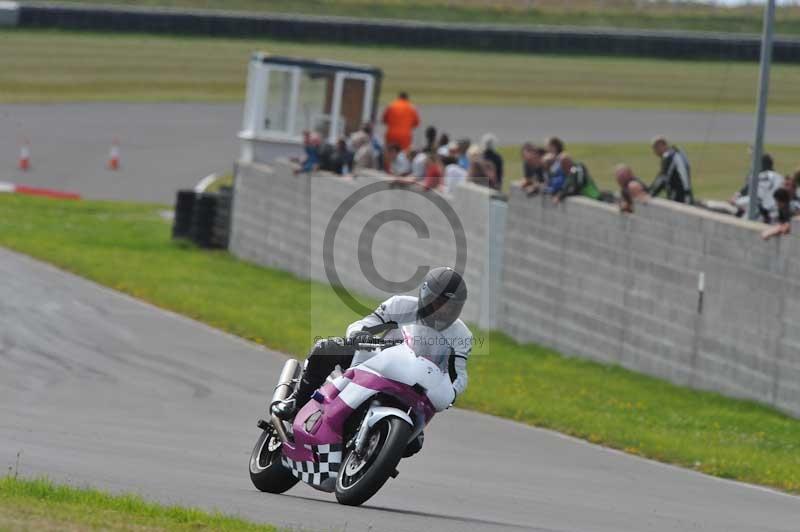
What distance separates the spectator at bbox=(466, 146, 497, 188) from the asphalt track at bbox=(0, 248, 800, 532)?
422 centimetres

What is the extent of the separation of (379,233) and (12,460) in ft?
52.2

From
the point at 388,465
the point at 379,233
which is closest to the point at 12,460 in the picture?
the point at 388,465

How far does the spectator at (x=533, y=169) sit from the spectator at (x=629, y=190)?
2083 mm

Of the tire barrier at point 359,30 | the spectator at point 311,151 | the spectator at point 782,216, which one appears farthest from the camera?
the tire barrier at point 359,30

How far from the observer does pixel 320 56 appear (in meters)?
46.1

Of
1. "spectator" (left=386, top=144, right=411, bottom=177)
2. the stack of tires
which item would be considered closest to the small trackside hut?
the stack of tires

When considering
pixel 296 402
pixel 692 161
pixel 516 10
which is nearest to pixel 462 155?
pixel 296 402

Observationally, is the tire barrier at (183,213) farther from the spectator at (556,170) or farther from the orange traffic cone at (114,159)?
the spectator at (556,170)

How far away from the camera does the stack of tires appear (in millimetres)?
30062

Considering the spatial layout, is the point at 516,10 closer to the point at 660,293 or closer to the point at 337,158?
the point at 337,158

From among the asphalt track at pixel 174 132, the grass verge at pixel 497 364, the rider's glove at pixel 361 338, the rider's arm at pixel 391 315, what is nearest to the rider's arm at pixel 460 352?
the rider's arm at pixel 391 315

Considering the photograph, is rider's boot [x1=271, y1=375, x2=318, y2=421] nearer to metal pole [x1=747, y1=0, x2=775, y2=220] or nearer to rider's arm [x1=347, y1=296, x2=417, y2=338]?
rider's arm [x1=347, y1=296, x2=417, y2=338]

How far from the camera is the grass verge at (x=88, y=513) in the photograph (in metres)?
7.22

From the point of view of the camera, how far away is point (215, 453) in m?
12.2
